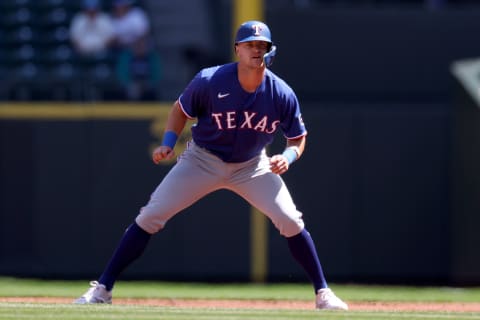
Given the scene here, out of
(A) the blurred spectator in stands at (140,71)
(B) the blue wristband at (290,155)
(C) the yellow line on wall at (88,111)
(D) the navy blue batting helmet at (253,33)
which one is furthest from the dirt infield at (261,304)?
(A) the blurred spectator in stands at (140,71)

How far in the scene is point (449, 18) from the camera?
12492 mm

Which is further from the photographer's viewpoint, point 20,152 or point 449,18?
point 449,18

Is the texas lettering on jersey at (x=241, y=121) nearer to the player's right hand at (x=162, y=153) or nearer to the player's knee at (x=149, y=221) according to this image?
the player's right hand at (x=162, y=153)

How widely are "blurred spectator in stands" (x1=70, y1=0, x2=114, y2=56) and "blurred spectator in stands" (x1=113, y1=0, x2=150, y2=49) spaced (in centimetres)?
11

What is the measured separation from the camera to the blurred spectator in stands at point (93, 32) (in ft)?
40.8

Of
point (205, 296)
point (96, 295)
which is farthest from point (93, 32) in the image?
point (96, 295)

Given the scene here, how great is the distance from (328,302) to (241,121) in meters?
1.13

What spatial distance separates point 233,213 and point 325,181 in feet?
3.17

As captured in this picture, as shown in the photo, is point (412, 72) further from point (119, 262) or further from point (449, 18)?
point (119, 262)

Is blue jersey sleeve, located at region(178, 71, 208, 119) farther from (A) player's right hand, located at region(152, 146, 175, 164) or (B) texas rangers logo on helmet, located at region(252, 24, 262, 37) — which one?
(B) texas rangers logo on helmet, located at region(252, 24, 262, 37)

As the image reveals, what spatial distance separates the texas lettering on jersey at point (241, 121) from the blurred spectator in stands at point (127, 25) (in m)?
6.15

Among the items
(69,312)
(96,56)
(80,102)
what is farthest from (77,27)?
(69,312)

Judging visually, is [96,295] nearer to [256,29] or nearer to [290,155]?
[290,155]

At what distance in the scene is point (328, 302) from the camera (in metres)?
6.21
